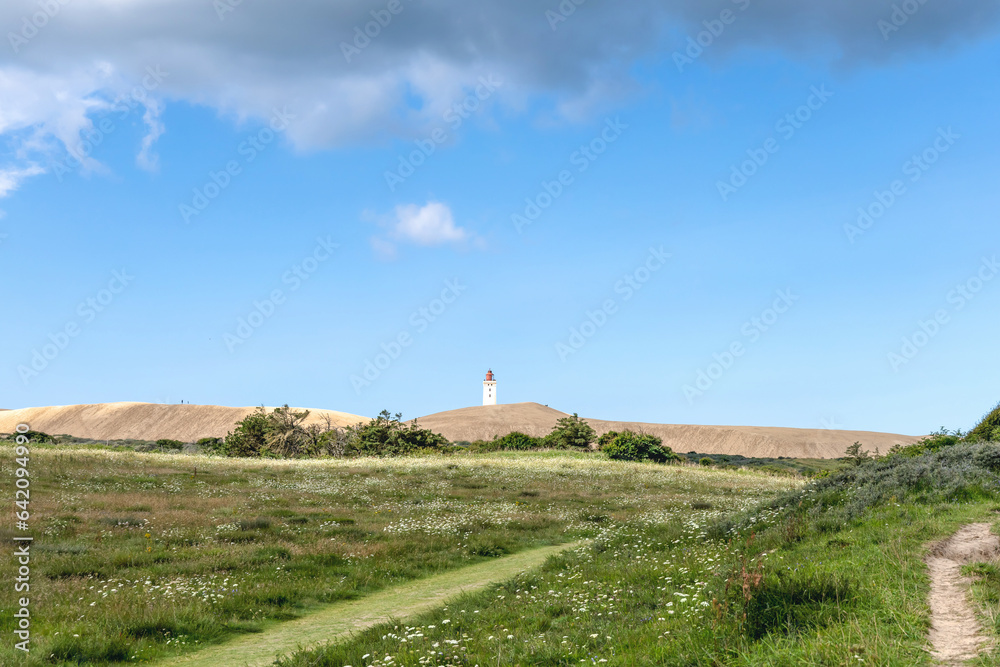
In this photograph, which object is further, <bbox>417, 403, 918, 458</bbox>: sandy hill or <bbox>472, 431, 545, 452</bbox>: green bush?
<bbox>417, 403, 918, 458</bbox>: sandy hill

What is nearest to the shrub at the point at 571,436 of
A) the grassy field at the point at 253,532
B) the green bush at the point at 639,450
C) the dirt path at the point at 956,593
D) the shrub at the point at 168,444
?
the green bush at the point at 639,450

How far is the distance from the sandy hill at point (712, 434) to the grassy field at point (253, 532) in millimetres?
72726

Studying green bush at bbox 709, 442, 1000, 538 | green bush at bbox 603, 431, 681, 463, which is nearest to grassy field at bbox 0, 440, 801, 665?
green bush at bbox 709, 442, 1000, 538

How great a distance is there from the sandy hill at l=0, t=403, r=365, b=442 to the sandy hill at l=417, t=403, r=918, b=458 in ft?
77.1

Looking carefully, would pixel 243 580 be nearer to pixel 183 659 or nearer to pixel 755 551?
pixel 183 659

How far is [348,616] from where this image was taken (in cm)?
1300

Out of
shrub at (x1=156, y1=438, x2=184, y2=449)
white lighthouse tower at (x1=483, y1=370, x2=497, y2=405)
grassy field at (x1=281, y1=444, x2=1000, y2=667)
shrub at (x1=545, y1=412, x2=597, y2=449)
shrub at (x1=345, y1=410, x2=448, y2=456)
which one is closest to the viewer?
grassy field at (x1=281, y1=444, x2=1000, y2=667)

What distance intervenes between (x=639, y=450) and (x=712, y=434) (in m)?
61.3

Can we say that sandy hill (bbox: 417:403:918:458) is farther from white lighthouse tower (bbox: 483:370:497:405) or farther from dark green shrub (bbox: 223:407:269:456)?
dark green shrub (bbox: 223:407:269:456)

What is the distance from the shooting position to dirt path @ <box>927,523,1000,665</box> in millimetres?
6734

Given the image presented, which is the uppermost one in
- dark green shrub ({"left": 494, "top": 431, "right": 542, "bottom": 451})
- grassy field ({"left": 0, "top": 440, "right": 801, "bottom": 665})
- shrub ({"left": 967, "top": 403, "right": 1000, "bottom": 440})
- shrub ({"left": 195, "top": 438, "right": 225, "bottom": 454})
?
shrub ({"left": 967, "top": 403, "right": 1000, "bottom": 440})

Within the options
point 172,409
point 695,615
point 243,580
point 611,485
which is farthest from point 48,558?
point 172,409

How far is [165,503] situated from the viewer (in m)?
25.9

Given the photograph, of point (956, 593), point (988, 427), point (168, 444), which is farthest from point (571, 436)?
point (956, 593)
